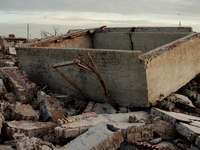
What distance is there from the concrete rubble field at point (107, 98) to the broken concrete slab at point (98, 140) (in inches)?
0.6

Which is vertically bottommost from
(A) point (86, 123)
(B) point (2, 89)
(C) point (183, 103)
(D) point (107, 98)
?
(A) point (86, 123)

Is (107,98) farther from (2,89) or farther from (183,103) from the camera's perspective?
(2,89)

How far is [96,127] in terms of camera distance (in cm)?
417

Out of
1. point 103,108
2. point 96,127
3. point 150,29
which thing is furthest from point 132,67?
point 150,29

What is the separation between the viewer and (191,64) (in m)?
7.56

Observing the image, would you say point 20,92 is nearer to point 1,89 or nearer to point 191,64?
point 1,89

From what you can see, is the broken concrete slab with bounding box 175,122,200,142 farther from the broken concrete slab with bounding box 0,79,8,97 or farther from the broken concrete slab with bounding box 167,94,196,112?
the broken concrete slab with bounding box 0,79,8,97

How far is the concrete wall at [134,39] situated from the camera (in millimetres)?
8352

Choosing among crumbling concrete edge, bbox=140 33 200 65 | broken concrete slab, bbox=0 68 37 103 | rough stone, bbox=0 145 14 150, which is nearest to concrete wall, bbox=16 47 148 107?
crumbling concrete edge, bbox=140 33 200 65

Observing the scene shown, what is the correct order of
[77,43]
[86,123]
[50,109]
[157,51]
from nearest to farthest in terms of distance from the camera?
1. [86,123]
2. [50,109]
3. [157,51]
4. [77,43]

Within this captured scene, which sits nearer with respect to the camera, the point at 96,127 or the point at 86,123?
the point at 96,127

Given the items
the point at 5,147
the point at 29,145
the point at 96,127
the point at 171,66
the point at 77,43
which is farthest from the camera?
the point at 77,43

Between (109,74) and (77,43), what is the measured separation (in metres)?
4.85

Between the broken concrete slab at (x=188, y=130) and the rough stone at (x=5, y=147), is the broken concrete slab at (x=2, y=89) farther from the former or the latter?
the broken concrete slab at (x=188, y=130)
